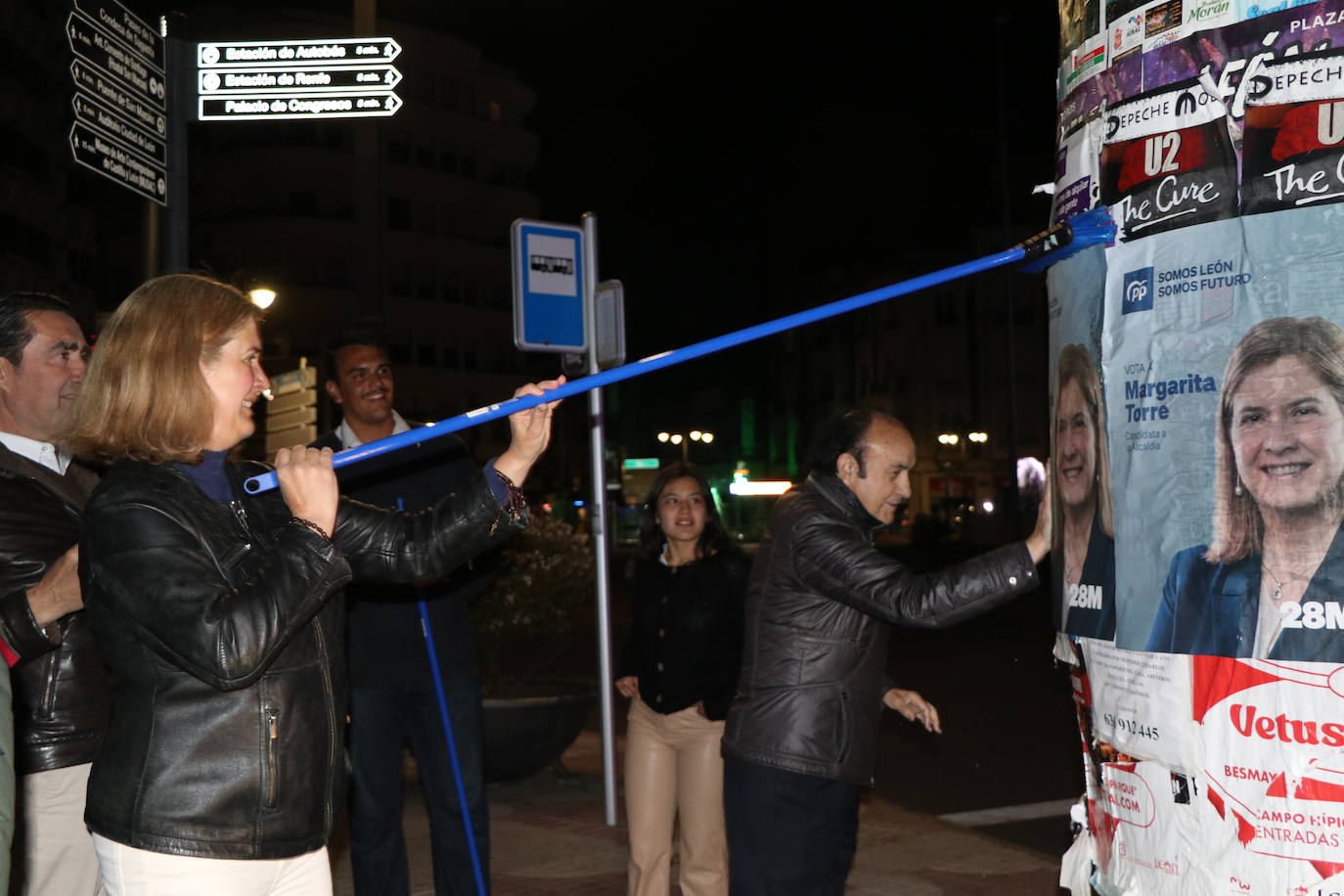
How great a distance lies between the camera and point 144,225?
685cm

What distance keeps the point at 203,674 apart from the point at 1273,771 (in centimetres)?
194

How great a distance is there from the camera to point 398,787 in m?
5.21

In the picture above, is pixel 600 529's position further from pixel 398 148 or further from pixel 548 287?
pixel 398 148

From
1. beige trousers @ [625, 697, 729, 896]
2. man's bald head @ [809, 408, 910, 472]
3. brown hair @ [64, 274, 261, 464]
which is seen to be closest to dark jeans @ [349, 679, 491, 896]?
beige trousers @ [625, 697, 729, 896]

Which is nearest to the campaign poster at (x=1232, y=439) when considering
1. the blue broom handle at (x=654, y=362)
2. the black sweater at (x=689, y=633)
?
the blue broom handle at (x=654, y=362)

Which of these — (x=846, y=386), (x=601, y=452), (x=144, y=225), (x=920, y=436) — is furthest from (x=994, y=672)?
(x=846, y=386)

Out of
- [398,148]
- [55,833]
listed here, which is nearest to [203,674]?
[55,833]

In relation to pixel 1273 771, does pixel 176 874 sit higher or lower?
lower

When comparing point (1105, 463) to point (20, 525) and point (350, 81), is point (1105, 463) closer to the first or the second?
point (20, 525)

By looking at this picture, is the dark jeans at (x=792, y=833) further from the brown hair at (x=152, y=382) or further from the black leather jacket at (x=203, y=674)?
the brown hair at (x=152, y=382)

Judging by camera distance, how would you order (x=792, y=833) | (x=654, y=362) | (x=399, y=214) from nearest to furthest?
(x=654, y=362) → (x=792, y=833) → (x=399, y=214)

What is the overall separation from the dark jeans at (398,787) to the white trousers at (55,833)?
1.66 m

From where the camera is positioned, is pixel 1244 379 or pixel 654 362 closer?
pixel 1244 379

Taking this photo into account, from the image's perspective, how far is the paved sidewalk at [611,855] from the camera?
6.12 metres
